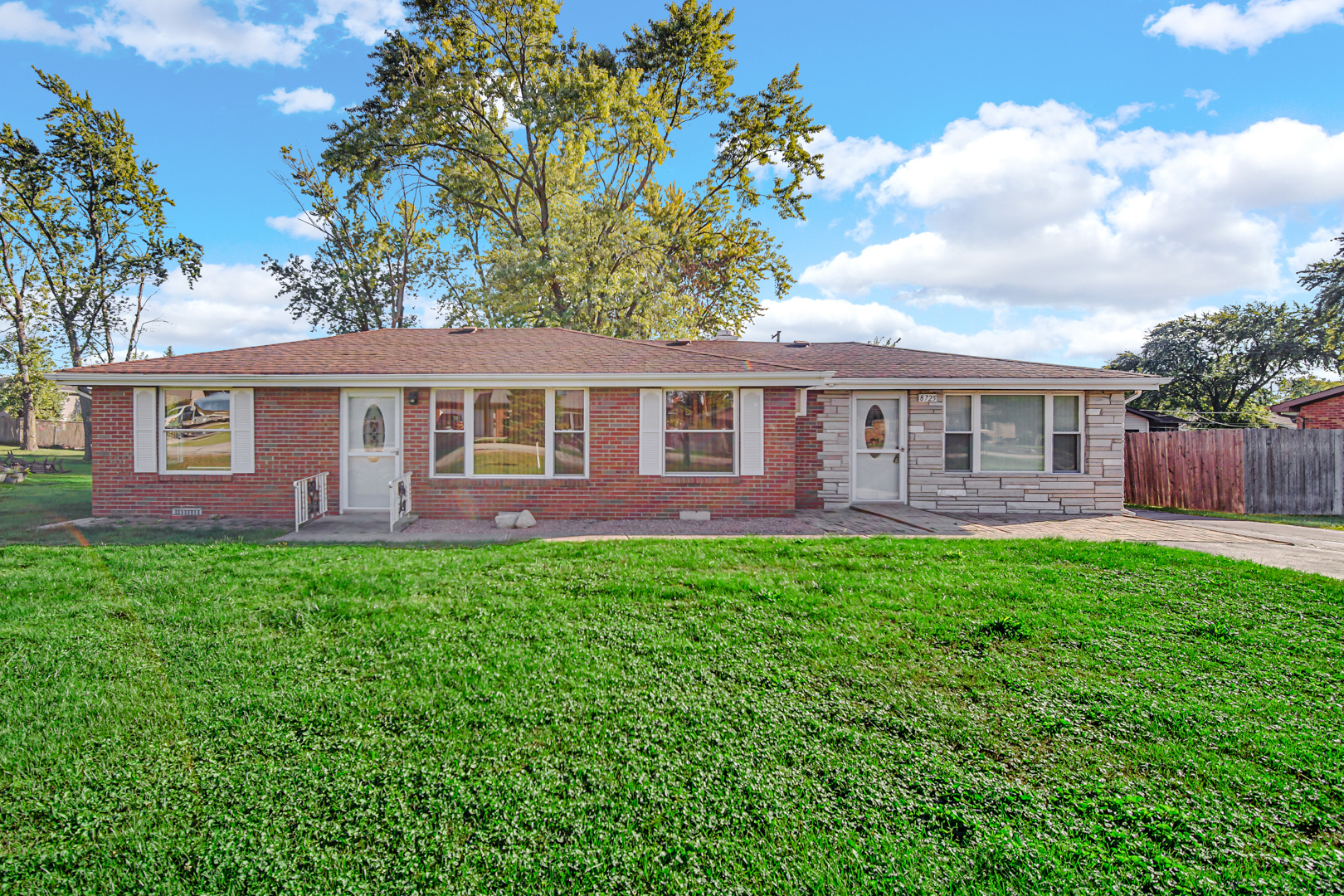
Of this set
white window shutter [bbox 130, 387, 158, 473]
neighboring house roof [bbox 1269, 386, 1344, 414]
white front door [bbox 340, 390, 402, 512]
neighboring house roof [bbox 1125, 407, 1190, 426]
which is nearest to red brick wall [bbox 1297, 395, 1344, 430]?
neighboring house roof [bbox 1269, 386, 1344, 414]

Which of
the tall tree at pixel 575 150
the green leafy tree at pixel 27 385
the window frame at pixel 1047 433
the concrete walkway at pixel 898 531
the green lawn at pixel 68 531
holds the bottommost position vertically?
the concrete walkway at pixel 898 531

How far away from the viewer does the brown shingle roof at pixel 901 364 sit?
1134 cm

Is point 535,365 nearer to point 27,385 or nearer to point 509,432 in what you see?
point 509,432

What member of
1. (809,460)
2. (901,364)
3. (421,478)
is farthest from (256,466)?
(901,364)

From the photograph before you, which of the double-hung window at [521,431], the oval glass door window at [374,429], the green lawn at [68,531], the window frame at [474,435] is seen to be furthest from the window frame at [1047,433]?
the green lawn at [68,531]

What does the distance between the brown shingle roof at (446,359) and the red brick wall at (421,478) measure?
449 mm

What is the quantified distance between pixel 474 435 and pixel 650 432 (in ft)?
9.98

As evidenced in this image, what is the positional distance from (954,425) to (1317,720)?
860 cm

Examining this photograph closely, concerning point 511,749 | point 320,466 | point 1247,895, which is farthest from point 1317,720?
point 320,466

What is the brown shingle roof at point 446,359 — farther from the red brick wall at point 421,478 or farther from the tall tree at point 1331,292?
the tall tree at point 1331,292

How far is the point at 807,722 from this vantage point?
3387 millimetres

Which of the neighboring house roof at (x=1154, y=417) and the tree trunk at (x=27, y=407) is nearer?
the neighboring house roof at (x=1154, y=417)

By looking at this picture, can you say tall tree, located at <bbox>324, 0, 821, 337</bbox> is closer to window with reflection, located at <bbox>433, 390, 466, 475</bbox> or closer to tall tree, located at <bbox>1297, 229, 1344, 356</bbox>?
window with reflection, located at <bbox>433, 390, 466, 475</bbox>

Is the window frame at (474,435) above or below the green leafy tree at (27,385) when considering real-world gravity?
below
